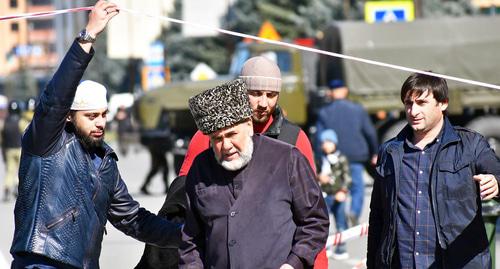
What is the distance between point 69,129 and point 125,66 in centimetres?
9537

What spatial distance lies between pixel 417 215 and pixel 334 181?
7.20 m

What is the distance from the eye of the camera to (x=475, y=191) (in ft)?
17.9

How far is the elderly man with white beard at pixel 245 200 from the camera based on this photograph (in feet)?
16.2

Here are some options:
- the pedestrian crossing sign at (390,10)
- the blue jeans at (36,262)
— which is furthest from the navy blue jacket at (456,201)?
the pedestrian crossing sign at (390,10)

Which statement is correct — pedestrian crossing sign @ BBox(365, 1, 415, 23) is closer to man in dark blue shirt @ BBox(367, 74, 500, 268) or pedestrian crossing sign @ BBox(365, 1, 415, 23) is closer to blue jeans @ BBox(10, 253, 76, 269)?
man in dark blue shirt @ BBox(367, 74, 500, 268)

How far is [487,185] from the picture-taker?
17.3 ft

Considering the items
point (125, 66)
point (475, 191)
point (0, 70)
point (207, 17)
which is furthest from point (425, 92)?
point (0, 70)

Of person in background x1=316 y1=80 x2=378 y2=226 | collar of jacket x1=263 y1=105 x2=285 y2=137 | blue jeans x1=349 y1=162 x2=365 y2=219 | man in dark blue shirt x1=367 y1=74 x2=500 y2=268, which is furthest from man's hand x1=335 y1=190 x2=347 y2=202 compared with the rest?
man in dark blue shirt x1=367 y1=74 x2=500 y2=268

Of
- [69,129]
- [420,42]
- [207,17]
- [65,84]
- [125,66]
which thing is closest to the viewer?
[65,84]

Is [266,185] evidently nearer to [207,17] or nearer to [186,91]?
[186,91]

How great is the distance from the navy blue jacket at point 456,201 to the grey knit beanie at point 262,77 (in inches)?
33.0

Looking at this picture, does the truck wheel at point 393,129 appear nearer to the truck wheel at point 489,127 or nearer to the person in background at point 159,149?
the truck wheel at point 489,127

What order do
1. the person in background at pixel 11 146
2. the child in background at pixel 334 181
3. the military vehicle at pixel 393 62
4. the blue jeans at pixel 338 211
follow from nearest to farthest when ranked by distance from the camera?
the child in background at pixel 334 181 → the blue jeans at pixel 338 211 → the person in background at pixel 11 146 → the military vehicle at pixel 393 62

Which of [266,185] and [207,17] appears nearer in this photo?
[266,185]
